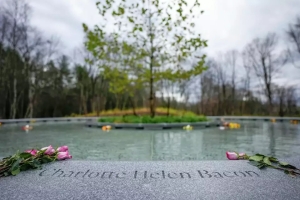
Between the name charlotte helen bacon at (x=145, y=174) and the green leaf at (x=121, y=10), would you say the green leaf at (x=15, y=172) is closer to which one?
the name charlotte helen bacon at (x=145, y=174)

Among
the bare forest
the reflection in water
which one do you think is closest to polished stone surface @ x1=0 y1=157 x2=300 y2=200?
the reflection in water

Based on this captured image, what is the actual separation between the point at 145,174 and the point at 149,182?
0.20 m

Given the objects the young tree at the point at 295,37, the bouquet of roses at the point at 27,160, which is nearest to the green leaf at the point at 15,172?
the bouquet of roses at the point at 27,160

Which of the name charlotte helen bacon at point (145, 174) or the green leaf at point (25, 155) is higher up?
the green leaf at point (25, 155)

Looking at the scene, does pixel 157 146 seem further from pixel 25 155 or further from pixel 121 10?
pixel 121 10

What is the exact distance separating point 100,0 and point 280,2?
8473 millimetres

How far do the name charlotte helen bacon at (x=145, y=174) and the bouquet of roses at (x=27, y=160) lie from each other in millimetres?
177

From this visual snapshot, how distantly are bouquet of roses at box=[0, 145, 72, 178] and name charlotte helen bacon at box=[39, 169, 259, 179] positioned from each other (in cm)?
18

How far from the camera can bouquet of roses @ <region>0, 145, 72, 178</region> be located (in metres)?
2.13

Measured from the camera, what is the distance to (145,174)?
214 cm

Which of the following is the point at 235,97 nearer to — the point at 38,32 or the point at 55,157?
the point at 38,32

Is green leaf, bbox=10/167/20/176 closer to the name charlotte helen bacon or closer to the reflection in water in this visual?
the name charlotte helen bacon

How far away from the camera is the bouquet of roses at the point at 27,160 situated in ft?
7.00

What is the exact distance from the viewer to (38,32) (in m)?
21.7
